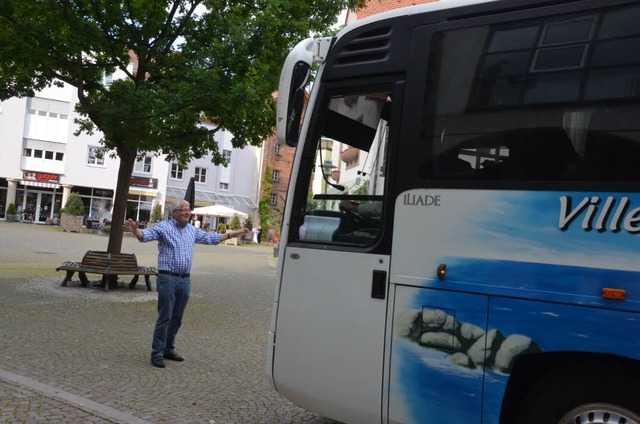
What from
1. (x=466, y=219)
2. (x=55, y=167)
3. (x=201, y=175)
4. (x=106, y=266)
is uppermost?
(x=201, y=175)

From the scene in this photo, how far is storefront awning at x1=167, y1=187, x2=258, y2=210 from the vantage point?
5483 centimetres

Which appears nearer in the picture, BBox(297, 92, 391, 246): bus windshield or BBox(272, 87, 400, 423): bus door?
BBox(272, 87, 400, 423): bus door

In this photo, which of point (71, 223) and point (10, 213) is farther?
point (10, 213)

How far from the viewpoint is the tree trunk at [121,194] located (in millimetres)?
13039

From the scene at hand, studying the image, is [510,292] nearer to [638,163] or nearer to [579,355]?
[579,355]

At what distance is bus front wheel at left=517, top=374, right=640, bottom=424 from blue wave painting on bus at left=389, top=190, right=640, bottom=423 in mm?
212

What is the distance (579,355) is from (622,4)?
1.88 m

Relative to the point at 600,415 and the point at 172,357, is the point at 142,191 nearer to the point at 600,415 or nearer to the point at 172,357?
the point at 172,357

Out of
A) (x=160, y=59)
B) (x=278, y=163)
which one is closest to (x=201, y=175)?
(x=278, y=163)

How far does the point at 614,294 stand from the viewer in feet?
9.49

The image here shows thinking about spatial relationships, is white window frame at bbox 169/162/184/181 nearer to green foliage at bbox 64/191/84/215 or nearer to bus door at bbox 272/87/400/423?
green foliage at bbox 64/191/84/215

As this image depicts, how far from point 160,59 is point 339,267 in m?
9.55

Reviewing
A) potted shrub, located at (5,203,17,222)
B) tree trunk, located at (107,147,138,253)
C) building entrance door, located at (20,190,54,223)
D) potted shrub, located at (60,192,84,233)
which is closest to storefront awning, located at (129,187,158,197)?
building entrance door, located at (20,190,54,223)

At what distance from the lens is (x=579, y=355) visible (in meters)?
3.05
